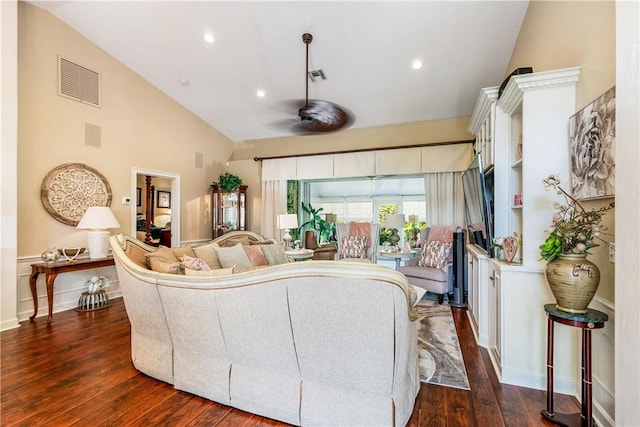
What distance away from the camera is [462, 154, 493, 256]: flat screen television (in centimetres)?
302

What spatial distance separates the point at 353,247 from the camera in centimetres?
553

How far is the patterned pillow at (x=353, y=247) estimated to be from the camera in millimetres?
5477

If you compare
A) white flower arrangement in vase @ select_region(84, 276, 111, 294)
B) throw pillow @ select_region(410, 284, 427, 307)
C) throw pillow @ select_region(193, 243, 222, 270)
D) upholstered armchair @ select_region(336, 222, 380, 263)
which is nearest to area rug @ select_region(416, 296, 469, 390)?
throw pillow @ select_region(410, 284, 427, 307)

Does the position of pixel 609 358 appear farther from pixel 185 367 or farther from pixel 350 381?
pixel 185 367

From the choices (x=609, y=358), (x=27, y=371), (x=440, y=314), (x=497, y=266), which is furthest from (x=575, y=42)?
(x=27, y=371)

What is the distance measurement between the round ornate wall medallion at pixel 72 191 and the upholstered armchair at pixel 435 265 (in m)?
4.75

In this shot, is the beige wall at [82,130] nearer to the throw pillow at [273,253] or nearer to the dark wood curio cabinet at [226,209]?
the dark wood curio cabinet at [226,209]

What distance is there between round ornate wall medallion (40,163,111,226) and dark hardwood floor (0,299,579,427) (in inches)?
73.5

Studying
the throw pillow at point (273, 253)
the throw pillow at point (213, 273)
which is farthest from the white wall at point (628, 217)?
the throw pillow at point (273, 253)

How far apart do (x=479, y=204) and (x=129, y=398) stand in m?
3.62

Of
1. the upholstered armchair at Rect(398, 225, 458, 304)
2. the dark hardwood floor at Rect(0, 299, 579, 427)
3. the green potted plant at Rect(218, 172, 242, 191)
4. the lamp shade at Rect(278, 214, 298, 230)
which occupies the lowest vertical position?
the dark hardwood floor at Rect(0, 299, 579, 427)

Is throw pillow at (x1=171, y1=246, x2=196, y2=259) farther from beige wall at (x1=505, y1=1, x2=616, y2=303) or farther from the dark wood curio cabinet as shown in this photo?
beige wall at (x1=505, y1=1, x2=616, y2=303)

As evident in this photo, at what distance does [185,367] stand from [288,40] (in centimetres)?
385

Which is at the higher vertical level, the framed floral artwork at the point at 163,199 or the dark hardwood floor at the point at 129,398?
the framed floral artwork at the point at 163,199
